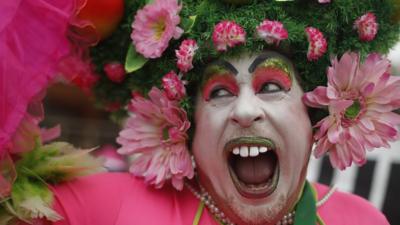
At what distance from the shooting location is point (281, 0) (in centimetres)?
186

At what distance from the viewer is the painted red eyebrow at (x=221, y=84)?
6.18ft

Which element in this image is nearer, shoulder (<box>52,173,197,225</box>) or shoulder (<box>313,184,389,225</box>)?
shoulder (<box>52,173,197,225</box>)

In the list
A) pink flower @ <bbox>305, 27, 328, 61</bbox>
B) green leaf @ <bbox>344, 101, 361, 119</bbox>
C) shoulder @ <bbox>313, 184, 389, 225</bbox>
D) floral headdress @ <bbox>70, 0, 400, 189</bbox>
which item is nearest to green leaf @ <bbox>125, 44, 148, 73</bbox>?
floral headdress @ <bbox>70, 0, 400, 189</bbox>

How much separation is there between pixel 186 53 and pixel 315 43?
36 cm

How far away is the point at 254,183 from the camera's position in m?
1.92

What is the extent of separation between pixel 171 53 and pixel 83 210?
0.51m

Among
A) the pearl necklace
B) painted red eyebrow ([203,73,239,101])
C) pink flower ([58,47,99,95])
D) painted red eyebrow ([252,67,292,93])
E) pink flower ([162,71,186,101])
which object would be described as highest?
painted red eyebrow ([252,67,292,93])

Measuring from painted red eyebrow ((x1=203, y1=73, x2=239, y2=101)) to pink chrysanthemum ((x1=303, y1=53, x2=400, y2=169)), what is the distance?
205mm

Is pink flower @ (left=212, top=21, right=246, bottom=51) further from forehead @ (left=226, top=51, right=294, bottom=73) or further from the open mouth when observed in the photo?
the open mouth

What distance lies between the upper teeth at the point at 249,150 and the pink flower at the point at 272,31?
30 cm

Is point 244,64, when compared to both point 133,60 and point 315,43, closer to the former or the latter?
point 315,43

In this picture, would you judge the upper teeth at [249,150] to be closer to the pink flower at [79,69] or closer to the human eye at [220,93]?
the human eye at [220,93]

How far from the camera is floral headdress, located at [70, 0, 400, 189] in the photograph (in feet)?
6.11

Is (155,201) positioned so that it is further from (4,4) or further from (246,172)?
(4,4)
